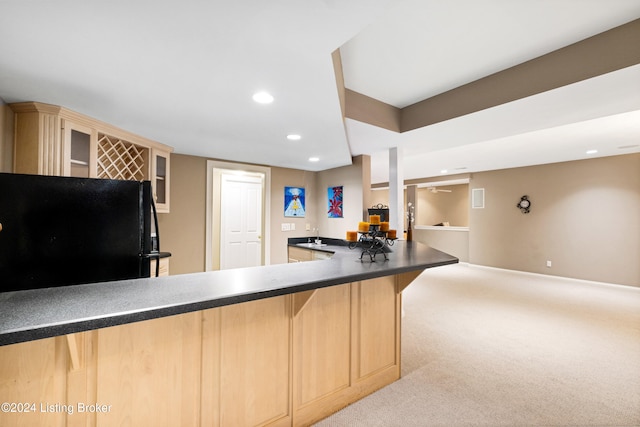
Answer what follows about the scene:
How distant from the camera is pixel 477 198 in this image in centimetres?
677

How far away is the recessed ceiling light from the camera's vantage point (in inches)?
74.8

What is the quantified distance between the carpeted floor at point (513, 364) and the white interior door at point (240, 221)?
9.03 feet

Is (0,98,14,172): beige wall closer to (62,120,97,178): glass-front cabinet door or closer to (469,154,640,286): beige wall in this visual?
(62,120,97,178): glass-front cabinet door

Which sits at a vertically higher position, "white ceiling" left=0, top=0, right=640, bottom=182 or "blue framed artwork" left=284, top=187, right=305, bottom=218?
"white ceiling" left=0, top=0, right=640, bottom=182

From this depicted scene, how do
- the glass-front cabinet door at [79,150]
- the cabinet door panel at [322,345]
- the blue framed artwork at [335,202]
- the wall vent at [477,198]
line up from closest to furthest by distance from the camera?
the cabinet door panel at [322,345]
the glass-front cabinet door at [79,150]
the blue framed artwork at [335,202]
the wall vent at [477,198]

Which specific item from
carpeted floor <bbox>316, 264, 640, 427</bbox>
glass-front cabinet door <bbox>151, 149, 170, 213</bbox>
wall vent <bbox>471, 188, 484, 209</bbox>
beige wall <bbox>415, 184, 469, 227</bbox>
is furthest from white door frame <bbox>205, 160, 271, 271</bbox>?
beige wall <bbox>415, 184, 469, 227</bbox>

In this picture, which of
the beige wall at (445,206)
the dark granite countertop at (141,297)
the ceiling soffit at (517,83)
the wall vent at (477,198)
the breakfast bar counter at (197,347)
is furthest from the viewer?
the beige wall at (445,206)

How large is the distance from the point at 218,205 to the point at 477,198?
6.18 m

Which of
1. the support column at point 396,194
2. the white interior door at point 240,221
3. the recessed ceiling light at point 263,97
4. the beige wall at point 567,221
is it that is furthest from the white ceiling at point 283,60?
the beige wall at point 567,221

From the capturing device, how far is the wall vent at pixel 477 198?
6.68 meters

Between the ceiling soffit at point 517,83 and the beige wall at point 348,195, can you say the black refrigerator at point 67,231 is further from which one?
the beige wall at point 348,195

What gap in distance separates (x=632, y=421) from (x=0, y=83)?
4.65 meters

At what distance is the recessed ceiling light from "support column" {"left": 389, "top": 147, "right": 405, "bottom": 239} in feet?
6.99

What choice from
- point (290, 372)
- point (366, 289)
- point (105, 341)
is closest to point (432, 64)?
point (366, 289)
